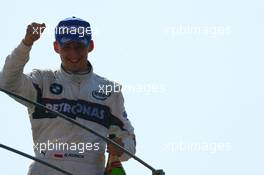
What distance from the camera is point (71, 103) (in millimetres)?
8820

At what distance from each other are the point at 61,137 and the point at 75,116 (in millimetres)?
280

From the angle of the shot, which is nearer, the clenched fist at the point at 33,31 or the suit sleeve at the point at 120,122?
the clenched fist at the point at 33,31

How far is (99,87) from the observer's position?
912 centimetres

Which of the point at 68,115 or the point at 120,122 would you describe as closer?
the point at 68,115

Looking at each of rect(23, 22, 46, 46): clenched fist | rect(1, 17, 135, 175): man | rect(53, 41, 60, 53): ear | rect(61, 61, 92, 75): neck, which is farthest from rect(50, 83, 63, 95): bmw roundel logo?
rect(23, 22, 46, 46): clenched fist

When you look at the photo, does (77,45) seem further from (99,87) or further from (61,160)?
(61,160)

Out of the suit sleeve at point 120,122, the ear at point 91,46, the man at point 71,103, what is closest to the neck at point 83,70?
the man at point 71,103

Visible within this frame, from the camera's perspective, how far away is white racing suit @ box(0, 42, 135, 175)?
28.0 ft

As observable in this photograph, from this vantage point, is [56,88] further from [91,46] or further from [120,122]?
[120,122]

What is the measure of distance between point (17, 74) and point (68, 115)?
0.73 meters

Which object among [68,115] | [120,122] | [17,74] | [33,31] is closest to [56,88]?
[68,115]

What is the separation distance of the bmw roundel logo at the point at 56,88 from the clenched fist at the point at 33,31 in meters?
0.79

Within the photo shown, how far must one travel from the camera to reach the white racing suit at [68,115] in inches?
336

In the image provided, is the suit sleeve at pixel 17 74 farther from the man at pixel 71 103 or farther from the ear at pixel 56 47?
the ear at pixel 56 47
